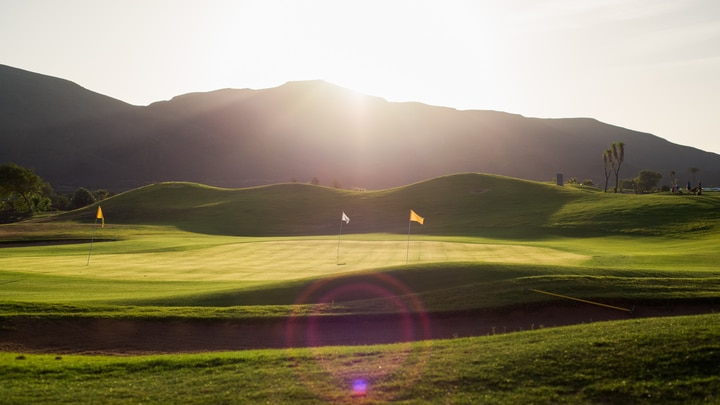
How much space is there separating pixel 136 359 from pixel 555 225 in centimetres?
6201

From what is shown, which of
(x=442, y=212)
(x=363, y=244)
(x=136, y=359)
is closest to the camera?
(x=136, y=359)

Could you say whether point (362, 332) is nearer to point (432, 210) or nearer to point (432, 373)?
point (432, 373)

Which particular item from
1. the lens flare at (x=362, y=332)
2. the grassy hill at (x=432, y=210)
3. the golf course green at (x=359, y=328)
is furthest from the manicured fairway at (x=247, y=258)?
the grassy hill at (x=432, y=210)

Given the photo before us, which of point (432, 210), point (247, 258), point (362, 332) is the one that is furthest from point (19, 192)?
point (362, 332)

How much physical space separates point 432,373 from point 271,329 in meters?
8.63

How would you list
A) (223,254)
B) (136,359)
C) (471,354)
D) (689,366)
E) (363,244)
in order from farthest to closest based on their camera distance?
(363,244) → (223,254) → (136,359) → (471,354) → (689,366)

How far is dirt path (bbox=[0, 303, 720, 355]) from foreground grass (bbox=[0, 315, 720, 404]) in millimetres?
2845

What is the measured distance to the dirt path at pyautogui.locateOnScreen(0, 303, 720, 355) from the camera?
17.2 m

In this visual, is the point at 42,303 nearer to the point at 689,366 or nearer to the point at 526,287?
the point at 526,287

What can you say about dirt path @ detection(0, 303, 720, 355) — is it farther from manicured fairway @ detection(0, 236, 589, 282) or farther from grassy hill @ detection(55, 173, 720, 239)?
grassy hill @ detection(55, 173, 720, 239)

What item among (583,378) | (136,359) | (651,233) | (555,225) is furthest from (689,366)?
(555,225)

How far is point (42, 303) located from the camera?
2059 cm

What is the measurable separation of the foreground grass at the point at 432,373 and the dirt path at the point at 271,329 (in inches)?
112

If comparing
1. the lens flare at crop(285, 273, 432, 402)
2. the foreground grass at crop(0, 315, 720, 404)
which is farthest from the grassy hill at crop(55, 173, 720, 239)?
the foreground grass at crop(0, 315, 720, 404)
